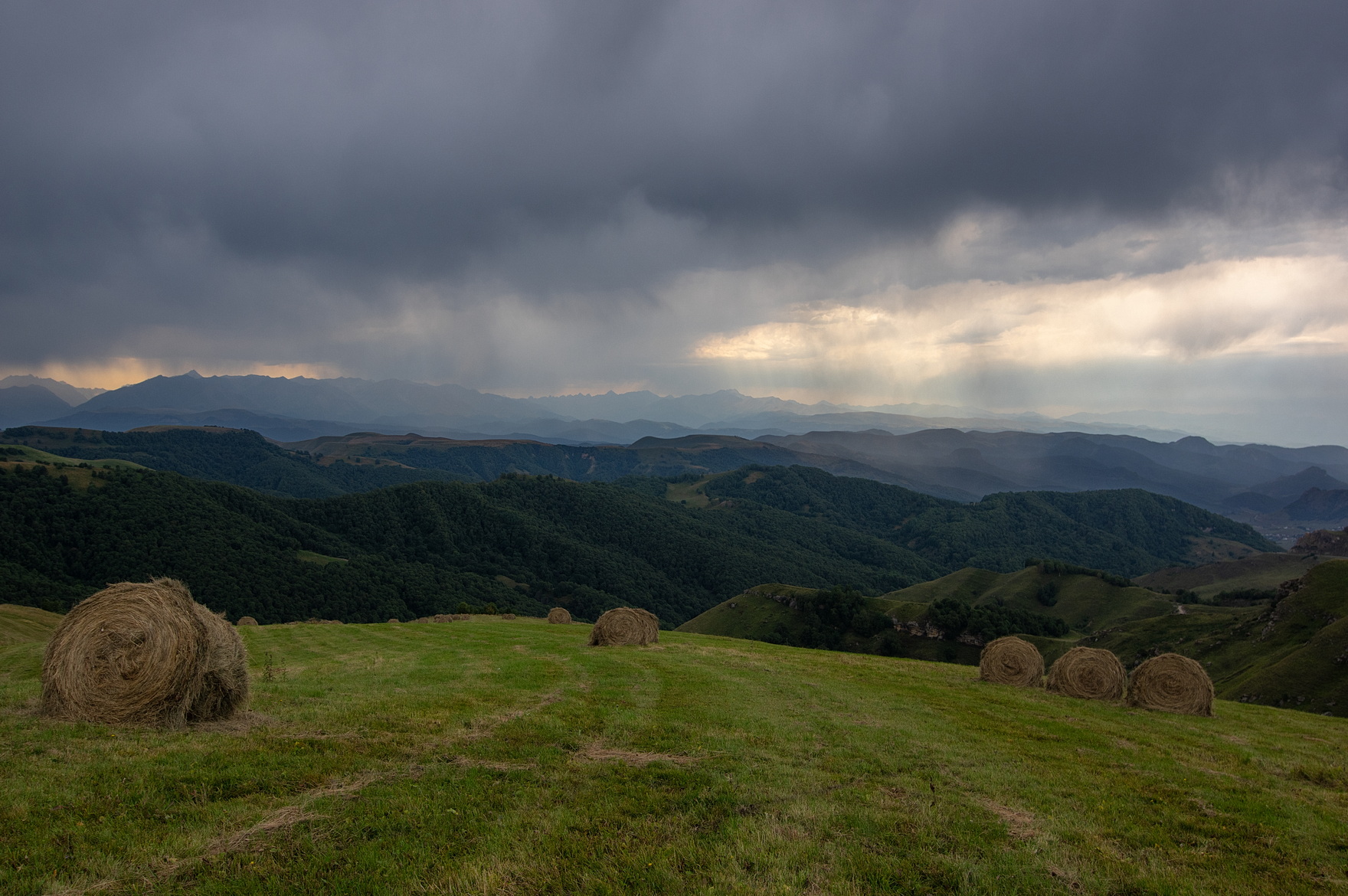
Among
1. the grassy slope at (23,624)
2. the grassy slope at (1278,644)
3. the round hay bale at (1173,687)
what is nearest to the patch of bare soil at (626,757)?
the round hay bale at (1173,687)

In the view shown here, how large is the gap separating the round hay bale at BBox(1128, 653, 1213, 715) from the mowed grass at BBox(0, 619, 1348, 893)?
2329 millimetres

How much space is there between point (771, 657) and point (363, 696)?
737 inches

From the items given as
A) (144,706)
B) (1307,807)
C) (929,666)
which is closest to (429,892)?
(144,706)

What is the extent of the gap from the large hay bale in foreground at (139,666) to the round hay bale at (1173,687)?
86.0ft

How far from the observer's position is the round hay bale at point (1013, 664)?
24.6 meters

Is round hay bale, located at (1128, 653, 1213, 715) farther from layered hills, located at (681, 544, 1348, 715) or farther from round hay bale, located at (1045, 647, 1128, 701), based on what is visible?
layered hills, located at (681, 544, 1348, 715)

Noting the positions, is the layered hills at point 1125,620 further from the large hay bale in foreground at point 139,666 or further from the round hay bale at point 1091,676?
the large hay bale in foreground at point 139,666

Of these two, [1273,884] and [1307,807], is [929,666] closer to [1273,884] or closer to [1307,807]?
[1307,807]

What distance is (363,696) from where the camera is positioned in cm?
1509

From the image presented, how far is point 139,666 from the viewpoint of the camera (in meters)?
12.0

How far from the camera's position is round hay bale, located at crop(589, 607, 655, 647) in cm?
2966

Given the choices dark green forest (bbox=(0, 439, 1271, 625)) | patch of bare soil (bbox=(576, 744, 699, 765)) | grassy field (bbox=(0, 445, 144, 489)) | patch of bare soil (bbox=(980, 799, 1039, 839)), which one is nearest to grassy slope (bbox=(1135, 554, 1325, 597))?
dark green forest (bbox=(0, 439, 1271, 625))

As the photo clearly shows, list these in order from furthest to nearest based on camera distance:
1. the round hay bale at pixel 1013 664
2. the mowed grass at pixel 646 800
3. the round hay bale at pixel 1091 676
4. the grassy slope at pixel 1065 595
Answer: the grassy slope at pixel 1065 595, the round hay bale at pixel 1013 664, the round hay bale at pixel 1091 676, the mowed grass at pixel 646 800

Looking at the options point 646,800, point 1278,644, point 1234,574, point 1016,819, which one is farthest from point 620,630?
point 1234,574
